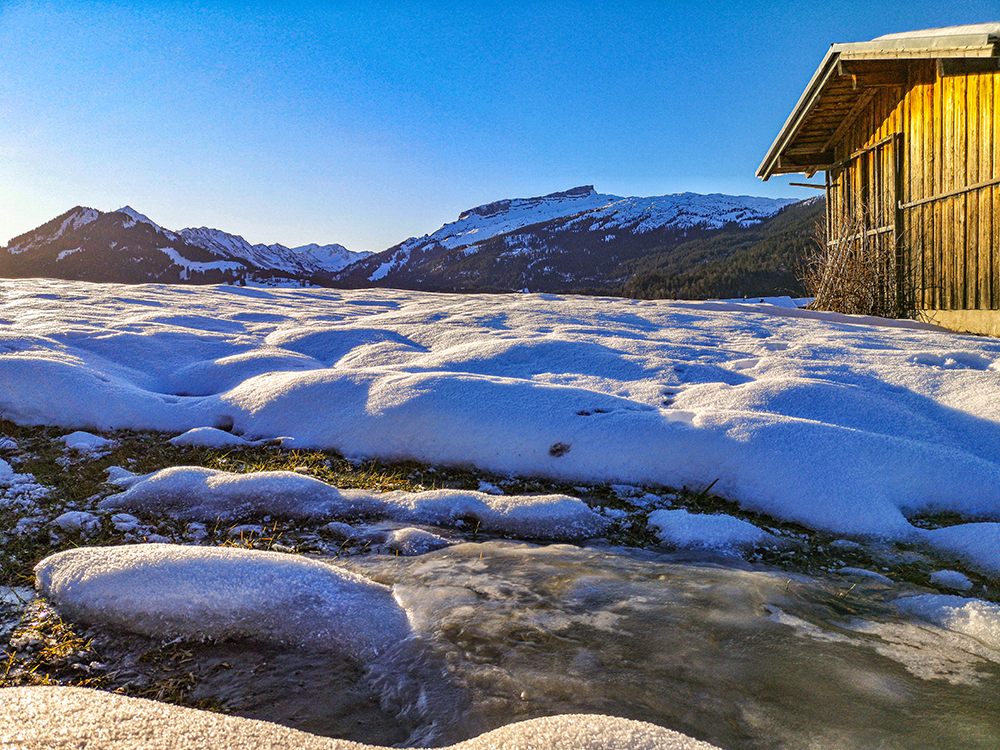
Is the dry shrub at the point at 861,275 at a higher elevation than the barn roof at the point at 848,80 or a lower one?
lower

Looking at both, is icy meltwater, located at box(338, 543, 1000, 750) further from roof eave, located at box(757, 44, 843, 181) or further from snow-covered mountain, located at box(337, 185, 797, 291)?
snow-covered mountain, located at box(337, 185, 797, 291)

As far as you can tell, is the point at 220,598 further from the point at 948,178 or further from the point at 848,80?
the point at 848,80

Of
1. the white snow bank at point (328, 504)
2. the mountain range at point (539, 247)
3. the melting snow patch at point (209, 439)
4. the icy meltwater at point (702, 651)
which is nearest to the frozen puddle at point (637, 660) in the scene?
the icy meltwater at point (702, 651)

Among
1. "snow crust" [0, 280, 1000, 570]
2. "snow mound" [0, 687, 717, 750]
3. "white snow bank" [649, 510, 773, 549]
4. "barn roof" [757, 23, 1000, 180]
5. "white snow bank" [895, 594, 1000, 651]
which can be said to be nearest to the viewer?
"snow mound" [0, 687, 717, 750]

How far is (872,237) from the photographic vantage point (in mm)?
10633

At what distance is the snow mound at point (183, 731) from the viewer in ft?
4.27

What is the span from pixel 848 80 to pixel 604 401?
A: 950cm

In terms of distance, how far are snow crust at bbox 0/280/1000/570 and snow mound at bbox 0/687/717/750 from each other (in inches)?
72.1

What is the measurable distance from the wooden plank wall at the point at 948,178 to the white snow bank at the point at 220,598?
951cm

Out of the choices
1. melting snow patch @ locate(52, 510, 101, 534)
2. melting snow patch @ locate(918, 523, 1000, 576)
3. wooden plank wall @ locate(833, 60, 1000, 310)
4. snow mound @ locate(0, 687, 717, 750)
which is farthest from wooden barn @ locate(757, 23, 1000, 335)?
melting snow patch @ locate(52, 510, 101, 534)

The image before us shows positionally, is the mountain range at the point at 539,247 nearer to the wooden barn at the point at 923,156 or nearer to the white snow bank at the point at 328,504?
the wooden barn at the point at 923,156

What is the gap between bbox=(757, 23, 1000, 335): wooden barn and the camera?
7.66m

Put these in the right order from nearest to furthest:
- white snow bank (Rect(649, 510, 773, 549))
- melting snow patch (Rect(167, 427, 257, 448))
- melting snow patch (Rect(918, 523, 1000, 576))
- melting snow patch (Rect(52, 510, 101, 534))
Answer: melting snow patch (Rect(918, 523, 1000, 576)) < melting snow patch (Rect(52, 510, 101, 534)) < white snow bank (Rect(649, 510, 773, 549)) < melting snow patch (Rect(167, 427, 257, 448))

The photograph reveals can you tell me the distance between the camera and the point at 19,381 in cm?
460
